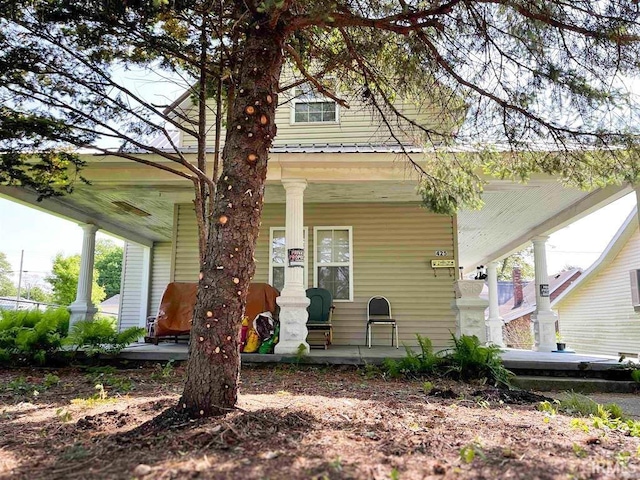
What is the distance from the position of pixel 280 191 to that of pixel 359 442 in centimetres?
571

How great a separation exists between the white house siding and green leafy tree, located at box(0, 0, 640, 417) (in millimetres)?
3096

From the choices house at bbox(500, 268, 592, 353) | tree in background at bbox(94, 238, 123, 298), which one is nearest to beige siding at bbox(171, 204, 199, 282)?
house at bbox(500, 268, 592, 353)

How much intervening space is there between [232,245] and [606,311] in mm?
13669

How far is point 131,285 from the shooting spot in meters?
12.2

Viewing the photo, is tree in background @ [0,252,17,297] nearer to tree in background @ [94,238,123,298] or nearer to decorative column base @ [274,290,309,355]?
tree in background @ [94,238,123,298]

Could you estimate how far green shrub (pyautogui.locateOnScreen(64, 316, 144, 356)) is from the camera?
5410 mm

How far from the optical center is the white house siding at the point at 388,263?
7793 millimetres

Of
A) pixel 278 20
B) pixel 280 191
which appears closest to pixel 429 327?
pixel 280 191

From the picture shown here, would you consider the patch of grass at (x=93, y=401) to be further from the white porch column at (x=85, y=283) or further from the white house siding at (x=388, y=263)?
the white porch column at (x=85, y=283)

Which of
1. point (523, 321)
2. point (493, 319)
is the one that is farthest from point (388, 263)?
point (523, 321)

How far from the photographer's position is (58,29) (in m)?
3.96

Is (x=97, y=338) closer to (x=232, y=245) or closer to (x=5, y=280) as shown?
(x=232, y=245)

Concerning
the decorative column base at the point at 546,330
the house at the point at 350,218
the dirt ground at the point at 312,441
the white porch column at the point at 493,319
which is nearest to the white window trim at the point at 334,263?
the house at the point at 350,218

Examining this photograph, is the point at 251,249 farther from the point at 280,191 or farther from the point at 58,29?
the point at 280,191
